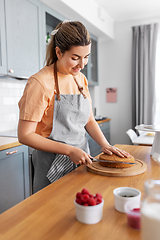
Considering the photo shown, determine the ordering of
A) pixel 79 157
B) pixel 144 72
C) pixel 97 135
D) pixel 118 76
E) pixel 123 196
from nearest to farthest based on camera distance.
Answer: pixel 123 196
pixel 79 157
pixel 97 135
pixel 144 72
pixel 118 76

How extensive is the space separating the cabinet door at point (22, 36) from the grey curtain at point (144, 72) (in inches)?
86.7

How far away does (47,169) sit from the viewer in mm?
1270

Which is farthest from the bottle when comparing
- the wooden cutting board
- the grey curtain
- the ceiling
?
the grey curtain

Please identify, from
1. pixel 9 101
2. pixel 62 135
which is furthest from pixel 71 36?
pixel 9 101

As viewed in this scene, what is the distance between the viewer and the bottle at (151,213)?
0.49 meters

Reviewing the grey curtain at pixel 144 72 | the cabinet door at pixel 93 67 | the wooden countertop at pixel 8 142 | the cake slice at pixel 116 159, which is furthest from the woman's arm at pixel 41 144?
the grey curtain at pixel 144 72

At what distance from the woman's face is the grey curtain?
3189mm

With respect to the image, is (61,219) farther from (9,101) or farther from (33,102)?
(9,101)

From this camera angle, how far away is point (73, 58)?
3.79 ft

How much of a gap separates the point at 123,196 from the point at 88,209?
0.17m

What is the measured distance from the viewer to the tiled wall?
260cm

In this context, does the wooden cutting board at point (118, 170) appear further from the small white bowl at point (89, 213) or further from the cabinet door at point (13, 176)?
the cabinet door at point (13, 176)

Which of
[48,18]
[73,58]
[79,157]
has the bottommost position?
[79,157]

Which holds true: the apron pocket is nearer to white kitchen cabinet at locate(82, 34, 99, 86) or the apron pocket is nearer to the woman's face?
the woman's face
